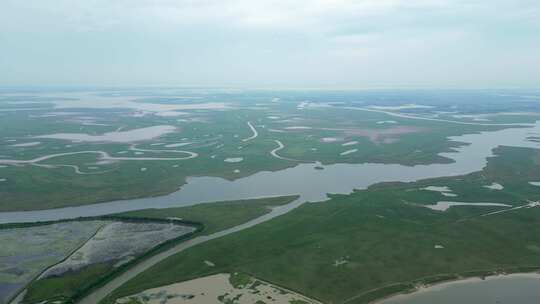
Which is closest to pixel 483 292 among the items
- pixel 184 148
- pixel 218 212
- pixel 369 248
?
pixel 369 248

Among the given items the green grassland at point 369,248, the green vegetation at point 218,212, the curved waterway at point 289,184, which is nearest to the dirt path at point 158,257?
the green vegetation at point 218,212

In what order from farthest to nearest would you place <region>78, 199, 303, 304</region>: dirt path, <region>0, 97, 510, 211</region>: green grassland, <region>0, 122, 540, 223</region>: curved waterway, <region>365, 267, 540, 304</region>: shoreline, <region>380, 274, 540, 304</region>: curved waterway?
1. <region>0, 97, 510, 211</region>: green grassland
2. <region>0, 122, 540, 223</region>: curved waterway
3. <region>78, 199, 303, 304</region>: dirt path
4. <region>365, 267, 540, 304</region>: shoreline
5. <region>380, 274, 540, 304</region>: curved waterway

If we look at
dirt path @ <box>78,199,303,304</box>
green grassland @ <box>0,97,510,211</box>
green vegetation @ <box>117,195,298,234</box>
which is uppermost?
green grassland @ <box>0,97,510,211</box>

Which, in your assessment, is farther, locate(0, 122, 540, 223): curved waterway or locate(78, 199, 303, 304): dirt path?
locate(0, 122, 540, 223): curved waterway

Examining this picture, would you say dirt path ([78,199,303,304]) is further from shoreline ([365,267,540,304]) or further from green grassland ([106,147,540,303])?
shoreline ([365,267,540,304])

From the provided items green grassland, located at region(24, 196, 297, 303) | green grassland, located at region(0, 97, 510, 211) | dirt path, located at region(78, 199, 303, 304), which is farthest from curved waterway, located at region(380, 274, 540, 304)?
green grassland, located at region(0, 97, 510, 211)

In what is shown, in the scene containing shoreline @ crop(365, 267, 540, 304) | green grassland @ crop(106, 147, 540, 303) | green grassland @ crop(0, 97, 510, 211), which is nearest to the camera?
shoreline @ crop(365, 267, 540, 304)

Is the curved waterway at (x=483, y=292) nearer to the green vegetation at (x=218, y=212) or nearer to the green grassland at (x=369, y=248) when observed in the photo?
the green grassland at (x=369, y=248)
